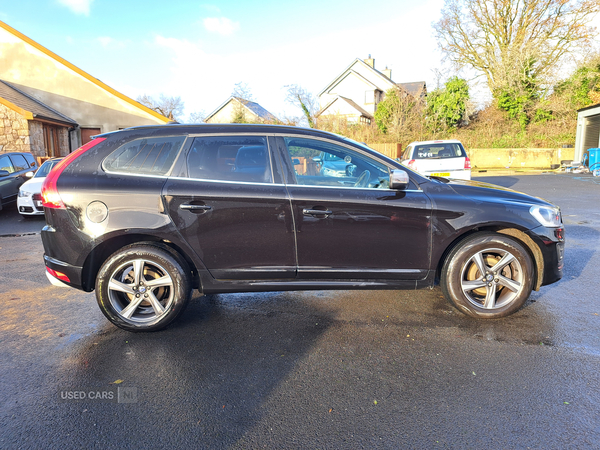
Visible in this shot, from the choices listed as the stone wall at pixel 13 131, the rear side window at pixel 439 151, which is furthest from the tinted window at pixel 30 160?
the rear side window at pixel 439 151

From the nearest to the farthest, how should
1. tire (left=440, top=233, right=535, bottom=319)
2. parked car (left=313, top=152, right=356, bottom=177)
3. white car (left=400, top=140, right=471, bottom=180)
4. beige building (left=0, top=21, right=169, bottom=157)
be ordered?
tire (left=440, top=233, right=535, bottom=319)
parked car (left=313, top=152, right=356, bottom=177)
white car (left=400, top=140, right=471, bottom=180)
beige building (left=0, top=21, right=169, bottom=157)

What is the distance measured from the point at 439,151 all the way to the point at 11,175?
1211 cm

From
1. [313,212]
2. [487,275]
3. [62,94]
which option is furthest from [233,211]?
[62,94]

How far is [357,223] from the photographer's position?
3729 mm

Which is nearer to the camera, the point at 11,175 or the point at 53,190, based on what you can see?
the point at 53,190

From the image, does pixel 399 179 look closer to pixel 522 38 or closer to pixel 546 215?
pixel 546 215

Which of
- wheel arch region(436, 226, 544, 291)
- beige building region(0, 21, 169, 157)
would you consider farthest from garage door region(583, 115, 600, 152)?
beige building region(0, 21, 169, 157)

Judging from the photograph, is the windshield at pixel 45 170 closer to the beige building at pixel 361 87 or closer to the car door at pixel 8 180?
the car door at pixel 8 180

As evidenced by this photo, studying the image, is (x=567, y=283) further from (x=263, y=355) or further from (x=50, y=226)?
(x=50, y=226)

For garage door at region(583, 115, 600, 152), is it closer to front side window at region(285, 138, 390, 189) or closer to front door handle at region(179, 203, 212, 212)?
front side window at region(285, 138, 390, 189)

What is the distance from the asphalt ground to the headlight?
91 cm

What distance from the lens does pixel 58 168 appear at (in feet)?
12.3

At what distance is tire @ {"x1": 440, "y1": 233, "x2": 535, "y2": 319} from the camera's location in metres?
3.83

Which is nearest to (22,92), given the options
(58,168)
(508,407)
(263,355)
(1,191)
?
(1,191)
